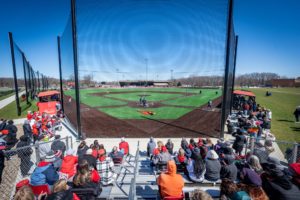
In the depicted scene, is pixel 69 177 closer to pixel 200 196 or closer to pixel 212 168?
pixel 200 196

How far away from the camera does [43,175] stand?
3938mm

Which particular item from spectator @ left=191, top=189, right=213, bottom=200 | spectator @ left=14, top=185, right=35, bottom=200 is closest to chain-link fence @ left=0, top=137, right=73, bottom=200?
spectator @ left=14, top=185, right=35, bottom=200

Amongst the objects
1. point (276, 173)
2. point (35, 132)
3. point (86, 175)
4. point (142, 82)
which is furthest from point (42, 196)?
point (142, 82)

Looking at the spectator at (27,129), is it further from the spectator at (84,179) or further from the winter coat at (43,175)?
the spectator at (84,179)

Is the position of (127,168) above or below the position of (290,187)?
below

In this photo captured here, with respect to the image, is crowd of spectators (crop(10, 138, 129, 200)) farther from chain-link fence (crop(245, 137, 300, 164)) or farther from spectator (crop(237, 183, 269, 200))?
chain-link fence (crop(245, 137, 300, 164))

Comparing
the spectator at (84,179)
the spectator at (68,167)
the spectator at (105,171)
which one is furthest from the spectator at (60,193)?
the spectator at (68,167)

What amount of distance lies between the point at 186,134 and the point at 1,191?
9968 millimetres

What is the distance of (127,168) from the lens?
6328mm

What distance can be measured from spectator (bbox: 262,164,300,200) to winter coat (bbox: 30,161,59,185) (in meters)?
4.71

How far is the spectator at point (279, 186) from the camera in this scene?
2973 mm

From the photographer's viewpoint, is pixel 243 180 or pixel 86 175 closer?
pixel 86 175

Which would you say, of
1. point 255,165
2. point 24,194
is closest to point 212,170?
point 255,165

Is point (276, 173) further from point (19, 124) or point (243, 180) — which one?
point (19, 124)
